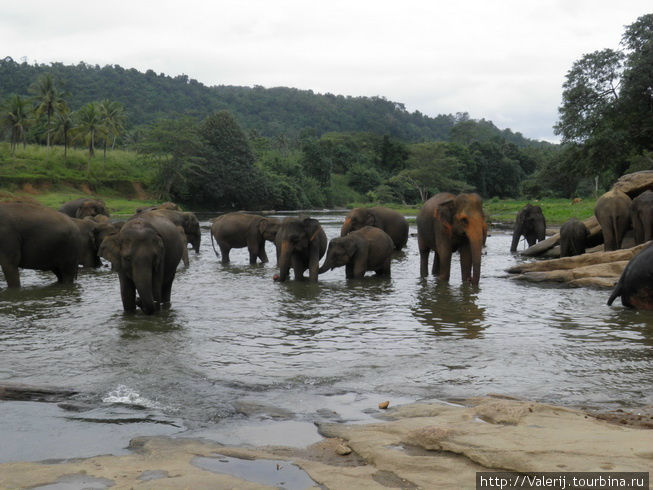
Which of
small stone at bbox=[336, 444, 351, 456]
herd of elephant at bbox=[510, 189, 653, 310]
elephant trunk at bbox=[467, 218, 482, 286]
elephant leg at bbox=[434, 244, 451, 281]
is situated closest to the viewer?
small stone at bbox=[336, 444, 351, 456]

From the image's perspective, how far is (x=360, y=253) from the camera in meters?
14.1

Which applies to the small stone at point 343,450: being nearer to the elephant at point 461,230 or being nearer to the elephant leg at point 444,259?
the elephant at point 461,230

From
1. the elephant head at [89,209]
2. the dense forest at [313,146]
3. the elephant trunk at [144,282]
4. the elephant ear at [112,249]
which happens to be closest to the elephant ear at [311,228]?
the elephant trunk at [144,282]

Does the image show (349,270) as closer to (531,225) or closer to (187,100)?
(531,225)

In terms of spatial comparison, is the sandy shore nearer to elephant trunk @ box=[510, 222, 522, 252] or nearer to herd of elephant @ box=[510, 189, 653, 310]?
herd of elephant @ box=[510, 189, 653, 310]

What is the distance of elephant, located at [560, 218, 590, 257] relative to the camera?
680 inches

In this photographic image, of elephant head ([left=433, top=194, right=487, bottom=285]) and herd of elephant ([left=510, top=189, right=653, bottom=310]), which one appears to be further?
herd of elephant ([left=510, top=189, right=653, bottom=310])

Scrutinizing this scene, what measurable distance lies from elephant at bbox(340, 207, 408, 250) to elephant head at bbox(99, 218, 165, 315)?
9.52 metres

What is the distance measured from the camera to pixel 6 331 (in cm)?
866

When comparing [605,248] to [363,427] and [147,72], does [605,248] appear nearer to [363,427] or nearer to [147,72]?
[363,427]

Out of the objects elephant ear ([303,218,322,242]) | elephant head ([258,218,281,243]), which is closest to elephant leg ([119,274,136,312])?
elephant ear ([303,218,322,242])

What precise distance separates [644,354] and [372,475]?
15.4 ft

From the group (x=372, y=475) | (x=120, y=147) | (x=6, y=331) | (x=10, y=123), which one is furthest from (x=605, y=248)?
(x=120, y=147)

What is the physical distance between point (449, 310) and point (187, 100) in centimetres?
14203
